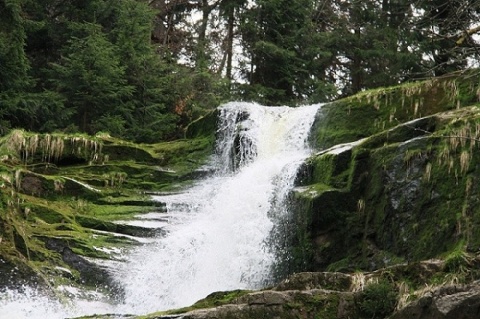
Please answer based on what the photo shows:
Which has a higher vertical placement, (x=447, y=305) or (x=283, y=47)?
(x=283, y=47)

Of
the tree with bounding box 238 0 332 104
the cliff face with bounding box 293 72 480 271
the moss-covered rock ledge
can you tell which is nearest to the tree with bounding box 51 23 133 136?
the moss-covered rock ledge

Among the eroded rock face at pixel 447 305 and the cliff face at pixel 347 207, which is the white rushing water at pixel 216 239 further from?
the eroded rock face at pixel 447 305

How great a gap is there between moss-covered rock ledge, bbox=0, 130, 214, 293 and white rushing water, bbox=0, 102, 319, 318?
0.52 m

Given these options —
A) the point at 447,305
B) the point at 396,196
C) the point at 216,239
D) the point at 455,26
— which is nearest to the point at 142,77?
the point at 216,239

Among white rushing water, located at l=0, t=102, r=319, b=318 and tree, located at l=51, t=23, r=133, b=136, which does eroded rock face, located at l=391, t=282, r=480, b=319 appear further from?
tree, located at l=51, t=23, r=133, b=136

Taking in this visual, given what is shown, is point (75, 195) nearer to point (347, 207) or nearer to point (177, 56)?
point (347, 207)

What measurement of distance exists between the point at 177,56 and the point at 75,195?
1625cm

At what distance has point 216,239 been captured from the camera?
13.1 meters

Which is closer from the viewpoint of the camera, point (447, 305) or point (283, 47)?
point (447, 305)

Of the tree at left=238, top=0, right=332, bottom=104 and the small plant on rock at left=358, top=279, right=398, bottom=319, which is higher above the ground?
the tree at left=238, top=0, right=332, bottom=104

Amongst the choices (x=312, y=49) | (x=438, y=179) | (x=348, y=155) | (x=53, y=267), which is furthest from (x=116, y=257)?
(x=312, y=49)

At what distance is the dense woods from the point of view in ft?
61.8

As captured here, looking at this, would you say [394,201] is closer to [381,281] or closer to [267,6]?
[381,281]

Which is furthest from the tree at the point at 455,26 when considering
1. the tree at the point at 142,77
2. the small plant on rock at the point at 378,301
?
the tree at the point at 142,77
